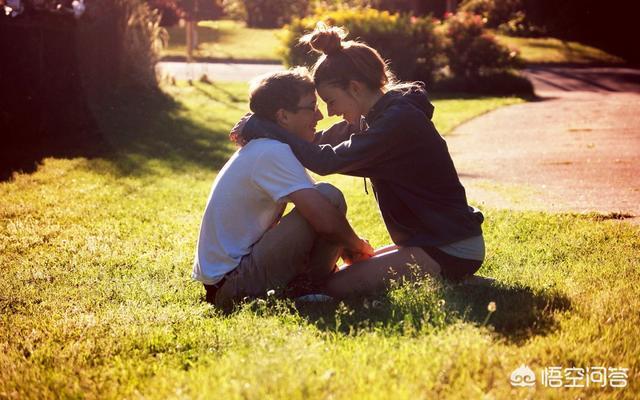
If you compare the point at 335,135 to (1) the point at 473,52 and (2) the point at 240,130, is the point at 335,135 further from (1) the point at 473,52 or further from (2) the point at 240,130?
(1) the point at 473,52

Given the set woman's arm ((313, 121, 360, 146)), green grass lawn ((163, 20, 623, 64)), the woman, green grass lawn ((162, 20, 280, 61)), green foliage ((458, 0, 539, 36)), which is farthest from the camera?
green foliage ((458, 0, 539, 36))

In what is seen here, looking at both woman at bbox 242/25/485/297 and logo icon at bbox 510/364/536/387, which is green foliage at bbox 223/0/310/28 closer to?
woman at bbox 242/25/485/297

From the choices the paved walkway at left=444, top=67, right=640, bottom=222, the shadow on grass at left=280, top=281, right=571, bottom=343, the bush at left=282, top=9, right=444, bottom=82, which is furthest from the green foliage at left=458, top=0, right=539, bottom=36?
the shadow on grass at left=280, top=281, right=571, bottom=343

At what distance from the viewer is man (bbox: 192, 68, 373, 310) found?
165 inches

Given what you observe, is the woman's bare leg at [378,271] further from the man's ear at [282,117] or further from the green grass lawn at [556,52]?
the green grass lawn at [556,52]

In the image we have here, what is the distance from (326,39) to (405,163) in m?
0.79

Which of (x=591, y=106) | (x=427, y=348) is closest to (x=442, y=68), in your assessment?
(x=591, y=106)

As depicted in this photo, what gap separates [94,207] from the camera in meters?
7.20

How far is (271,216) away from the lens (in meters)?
4.45

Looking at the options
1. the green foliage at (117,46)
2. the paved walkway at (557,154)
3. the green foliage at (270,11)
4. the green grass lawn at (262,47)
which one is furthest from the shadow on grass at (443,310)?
the green foliage at (270,11)

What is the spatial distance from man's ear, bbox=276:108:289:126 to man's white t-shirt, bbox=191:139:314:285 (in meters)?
0.19

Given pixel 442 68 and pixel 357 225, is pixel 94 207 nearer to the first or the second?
pixel 357 225

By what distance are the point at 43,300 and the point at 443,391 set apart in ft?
8.69

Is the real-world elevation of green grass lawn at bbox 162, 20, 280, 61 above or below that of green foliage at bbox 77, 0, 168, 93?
below
